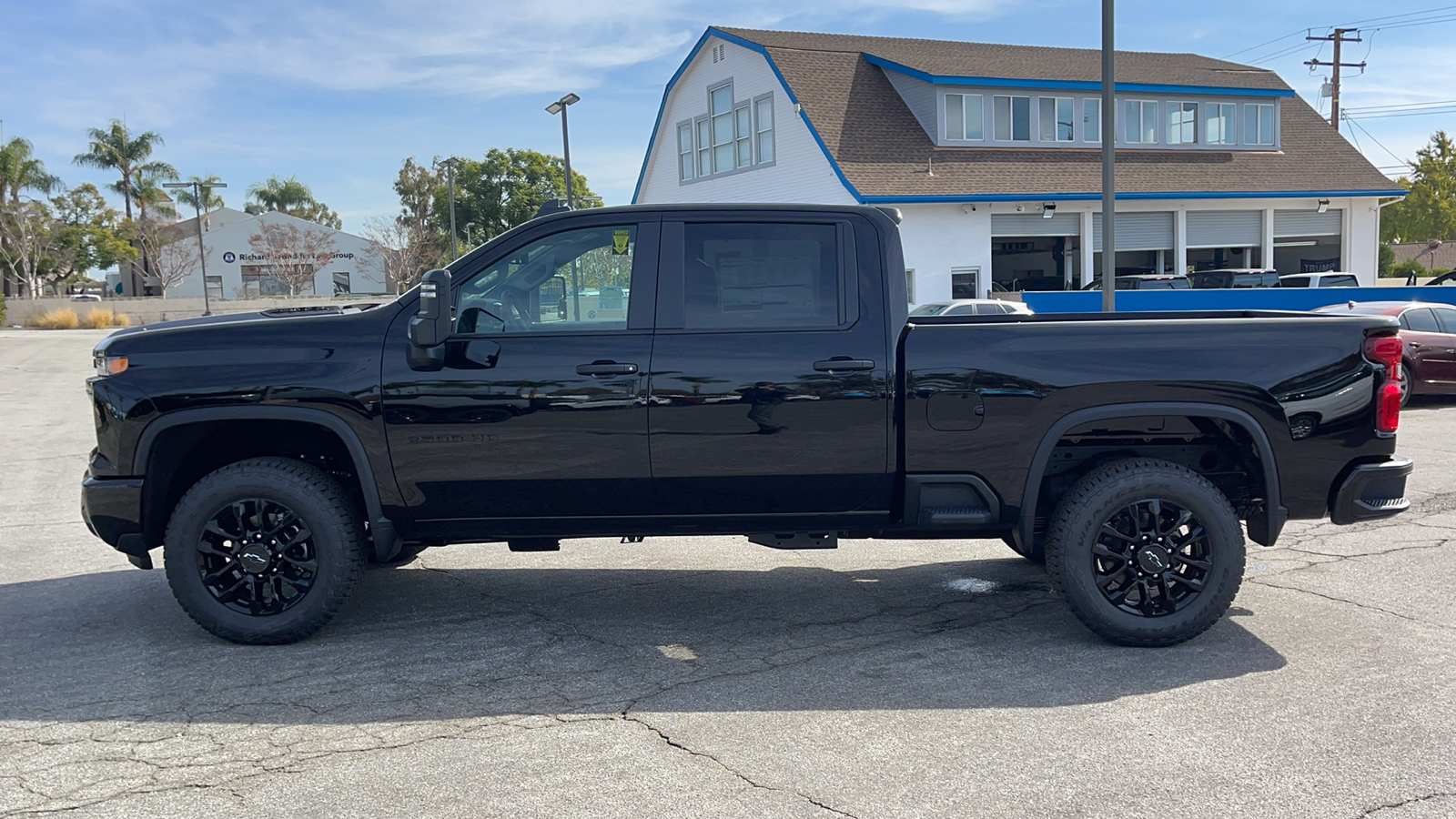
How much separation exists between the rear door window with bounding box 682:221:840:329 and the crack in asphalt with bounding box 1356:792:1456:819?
281 cm

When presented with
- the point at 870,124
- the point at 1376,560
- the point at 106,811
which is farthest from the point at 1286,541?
the point at 870,124

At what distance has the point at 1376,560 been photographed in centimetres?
684

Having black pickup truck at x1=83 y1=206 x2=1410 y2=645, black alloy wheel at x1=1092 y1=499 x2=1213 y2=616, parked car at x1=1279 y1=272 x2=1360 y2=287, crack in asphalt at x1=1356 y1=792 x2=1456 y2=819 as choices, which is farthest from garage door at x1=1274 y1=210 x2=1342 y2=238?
crack in asphalt at x1=1356 y1=792 x2=1456 y2=819

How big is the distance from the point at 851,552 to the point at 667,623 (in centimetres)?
202

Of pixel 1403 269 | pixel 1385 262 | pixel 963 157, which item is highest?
pixel 963 157

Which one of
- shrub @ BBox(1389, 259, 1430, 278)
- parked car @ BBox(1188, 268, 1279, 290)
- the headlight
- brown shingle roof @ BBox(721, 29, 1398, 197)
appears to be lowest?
the headlight

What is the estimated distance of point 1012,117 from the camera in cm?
3231

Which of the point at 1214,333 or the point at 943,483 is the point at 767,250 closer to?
the point at 943,483

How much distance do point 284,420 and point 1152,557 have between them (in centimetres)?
402

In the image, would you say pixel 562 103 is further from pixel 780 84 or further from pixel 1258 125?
pixel 1258 125

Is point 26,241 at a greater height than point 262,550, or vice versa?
point 26,241

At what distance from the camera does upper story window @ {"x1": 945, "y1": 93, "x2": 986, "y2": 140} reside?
3130 centimetres

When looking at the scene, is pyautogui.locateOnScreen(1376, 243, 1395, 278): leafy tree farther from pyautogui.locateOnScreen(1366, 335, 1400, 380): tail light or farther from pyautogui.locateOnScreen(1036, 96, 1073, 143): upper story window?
pyautogui.locateOnScreen(1366, 335, 1400, 380): tail light

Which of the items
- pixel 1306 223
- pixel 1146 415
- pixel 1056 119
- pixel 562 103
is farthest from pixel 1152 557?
pixel 1306 223
